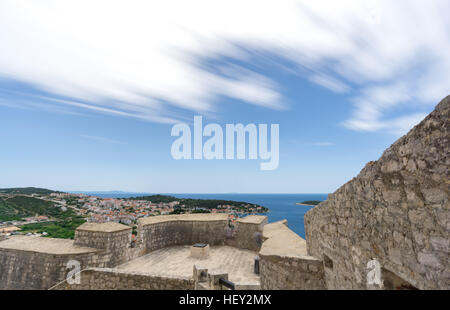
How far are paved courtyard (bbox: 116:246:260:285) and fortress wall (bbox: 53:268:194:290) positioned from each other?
1.92 ft

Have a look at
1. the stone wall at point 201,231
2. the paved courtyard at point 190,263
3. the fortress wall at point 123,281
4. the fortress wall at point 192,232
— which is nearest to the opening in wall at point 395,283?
the fortress wall at point 123,281

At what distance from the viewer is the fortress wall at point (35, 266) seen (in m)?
9.06

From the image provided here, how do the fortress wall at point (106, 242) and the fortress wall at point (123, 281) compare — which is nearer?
the fortress wall at point (123, 281)

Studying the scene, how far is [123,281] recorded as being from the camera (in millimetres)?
8453

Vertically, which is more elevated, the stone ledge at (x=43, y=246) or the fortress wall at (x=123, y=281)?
the stone ledge at (x=43, y=246)

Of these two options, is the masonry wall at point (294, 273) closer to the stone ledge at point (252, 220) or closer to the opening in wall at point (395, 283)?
the opening in wall at point (395, 283)

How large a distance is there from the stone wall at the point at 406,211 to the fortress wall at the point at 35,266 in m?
10.4

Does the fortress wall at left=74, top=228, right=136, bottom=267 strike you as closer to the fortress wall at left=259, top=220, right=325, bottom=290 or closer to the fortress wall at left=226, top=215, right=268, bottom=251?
the fortress wall at left=226, top=215, right=268, bottom=251

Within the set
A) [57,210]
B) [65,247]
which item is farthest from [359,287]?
[57,210]

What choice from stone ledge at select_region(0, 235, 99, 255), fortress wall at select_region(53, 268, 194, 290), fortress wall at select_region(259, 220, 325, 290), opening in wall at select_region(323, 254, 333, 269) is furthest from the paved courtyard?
opening in wall at select_region(323, 254, 333, 269)

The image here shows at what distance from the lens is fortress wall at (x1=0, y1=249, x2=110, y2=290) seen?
29.7 ft

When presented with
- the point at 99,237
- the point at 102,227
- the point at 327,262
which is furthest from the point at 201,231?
the point at 327,262
